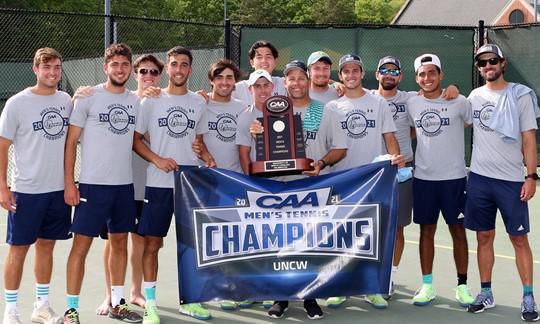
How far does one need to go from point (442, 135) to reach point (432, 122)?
13cm

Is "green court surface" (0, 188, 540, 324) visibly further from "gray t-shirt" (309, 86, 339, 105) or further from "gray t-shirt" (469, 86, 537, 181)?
"gray t-shirt" (309, 86, 339, 105)

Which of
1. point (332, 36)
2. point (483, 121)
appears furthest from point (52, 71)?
point (332, 36)

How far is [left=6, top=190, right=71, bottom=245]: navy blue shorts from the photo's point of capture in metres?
5.12

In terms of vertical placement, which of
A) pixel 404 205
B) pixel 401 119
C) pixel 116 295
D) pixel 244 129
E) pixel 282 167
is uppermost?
pixel 401 119

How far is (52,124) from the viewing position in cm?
511

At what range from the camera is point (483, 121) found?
5.52 m

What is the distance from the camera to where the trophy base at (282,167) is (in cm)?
526

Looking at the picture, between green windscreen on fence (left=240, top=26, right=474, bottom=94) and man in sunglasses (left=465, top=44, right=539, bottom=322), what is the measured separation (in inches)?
271

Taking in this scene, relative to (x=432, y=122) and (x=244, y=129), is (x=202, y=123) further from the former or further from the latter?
(x=432, y=122)

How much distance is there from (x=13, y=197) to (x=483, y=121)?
11.8 ft

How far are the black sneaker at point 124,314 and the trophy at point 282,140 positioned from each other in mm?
1446

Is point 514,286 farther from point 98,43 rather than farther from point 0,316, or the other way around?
point 98,43

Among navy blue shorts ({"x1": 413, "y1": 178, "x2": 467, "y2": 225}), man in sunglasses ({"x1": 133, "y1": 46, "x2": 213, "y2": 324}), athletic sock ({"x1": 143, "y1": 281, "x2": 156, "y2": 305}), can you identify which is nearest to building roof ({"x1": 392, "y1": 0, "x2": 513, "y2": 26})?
navy blue shorts ({"x1": 413, "y1": 178, "x2": 467, "y2": 225})

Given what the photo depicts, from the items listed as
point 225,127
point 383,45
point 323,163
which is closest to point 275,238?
point 323,163
